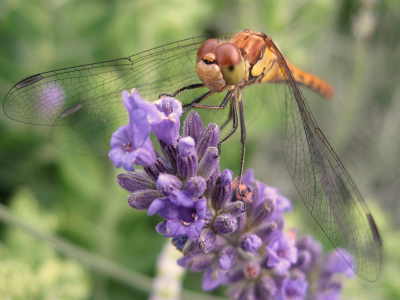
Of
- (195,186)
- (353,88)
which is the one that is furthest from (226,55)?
(353,88)

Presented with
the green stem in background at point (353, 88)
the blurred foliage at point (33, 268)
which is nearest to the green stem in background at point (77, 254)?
the blurred foliage at point (33, 268)

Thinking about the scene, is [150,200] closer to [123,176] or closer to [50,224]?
[123,176]

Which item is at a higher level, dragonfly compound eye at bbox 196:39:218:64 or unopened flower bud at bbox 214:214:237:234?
dragonfly compound eye at bbox 196:39:218:64

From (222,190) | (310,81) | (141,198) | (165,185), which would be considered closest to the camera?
(165,185)

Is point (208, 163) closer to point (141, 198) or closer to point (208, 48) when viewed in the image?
point (141, 198)

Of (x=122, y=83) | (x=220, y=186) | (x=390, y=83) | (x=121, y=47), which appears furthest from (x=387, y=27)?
(x=220, y=186)

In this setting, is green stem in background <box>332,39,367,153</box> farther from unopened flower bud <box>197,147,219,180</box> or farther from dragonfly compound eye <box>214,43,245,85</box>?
unopened flower bud <box>197,147,219,180</box>

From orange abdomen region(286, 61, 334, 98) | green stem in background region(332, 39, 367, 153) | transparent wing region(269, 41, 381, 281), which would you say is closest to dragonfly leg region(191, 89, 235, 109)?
transparent wing region(269, 41, 381, 281)

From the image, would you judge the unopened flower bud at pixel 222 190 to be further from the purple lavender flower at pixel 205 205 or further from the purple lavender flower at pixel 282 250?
the purple lavender flower at pixel 282 250
